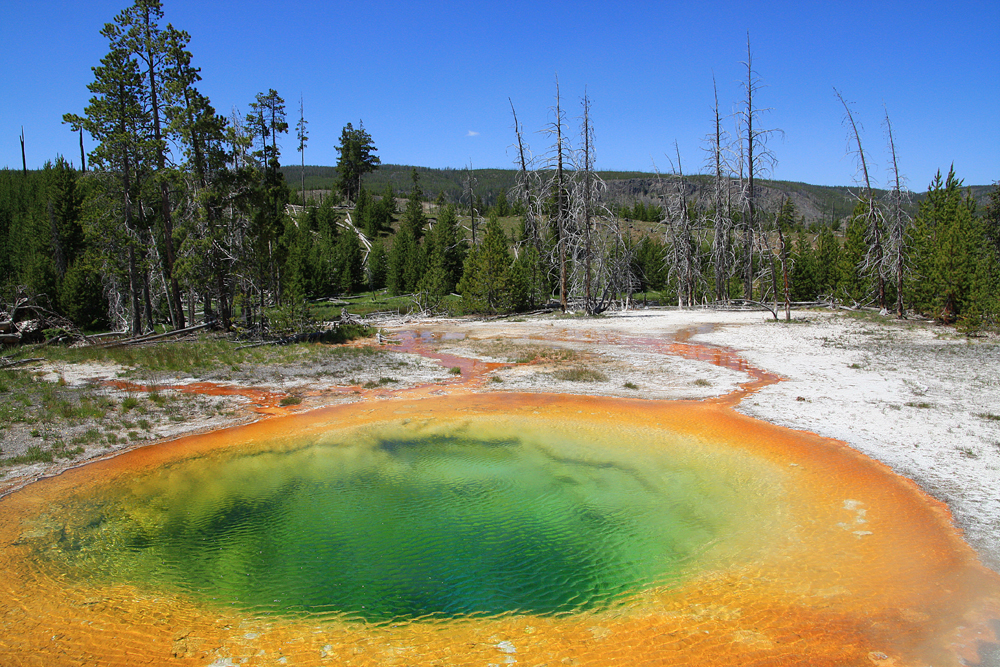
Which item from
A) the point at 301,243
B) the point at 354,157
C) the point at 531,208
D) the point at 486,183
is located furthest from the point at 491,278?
the point at 486,183

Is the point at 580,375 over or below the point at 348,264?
below

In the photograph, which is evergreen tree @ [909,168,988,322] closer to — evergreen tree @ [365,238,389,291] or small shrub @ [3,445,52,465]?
small shrub @ [3,445,52,465]

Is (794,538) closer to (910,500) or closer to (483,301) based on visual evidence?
(910,500)

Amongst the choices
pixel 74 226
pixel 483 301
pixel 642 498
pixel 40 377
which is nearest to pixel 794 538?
pixel 642 498

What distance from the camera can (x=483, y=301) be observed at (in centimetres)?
3123

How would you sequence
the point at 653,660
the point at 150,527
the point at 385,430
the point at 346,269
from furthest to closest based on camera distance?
the point at 346,269, the point at 385,430, the point at 150,527, the point at 653,660

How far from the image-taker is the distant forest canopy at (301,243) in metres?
20.2

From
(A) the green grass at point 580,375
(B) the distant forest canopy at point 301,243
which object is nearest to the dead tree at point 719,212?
(B) the distant forest canopy at point 301,243

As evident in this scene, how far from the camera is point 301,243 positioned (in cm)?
4459

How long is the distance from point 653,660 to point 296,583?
11.3 feet

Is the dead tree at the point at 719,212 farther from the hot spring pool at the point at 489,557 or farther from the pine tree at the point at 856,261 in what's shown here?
the hot spring pool at the point at 489,557

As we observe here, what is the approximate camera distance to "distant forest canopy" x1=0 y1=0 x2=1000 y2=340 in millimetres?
20219

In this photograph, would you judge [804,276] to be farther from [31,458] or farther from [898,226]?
[31,458]

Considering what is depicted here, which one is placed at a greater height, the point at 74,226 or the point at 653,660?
the point at 74,226
